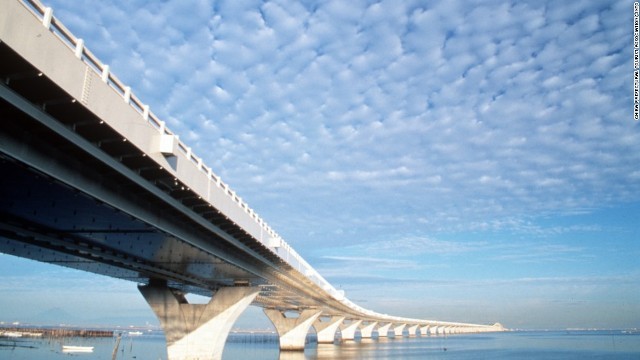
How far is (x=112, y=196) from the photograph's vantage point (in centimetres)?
2070

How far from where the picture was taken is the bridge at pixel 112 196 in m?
13.5

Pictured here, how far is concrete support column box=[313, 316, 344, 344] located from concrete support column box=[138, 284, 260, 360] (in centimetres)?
7918

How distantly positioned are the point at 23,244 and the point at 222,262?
1388cm

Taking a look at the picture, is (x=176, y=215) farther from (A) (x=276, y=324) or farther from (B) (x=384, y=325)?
(B) (x=384, y=325)

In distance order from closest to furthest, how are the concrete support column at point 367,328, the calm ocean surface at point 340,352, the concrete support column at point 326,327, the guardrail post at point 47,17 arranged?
1. the guardrail post at point 47,17
2. the calm ocean surface at point 340,352
3. the concrete support column at point 326,327
4. the concrete support column at point 367,328

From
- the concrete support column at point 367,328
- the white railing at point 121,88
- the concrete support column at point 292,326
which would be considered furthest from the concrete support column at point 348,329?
the white railing at point 121,88

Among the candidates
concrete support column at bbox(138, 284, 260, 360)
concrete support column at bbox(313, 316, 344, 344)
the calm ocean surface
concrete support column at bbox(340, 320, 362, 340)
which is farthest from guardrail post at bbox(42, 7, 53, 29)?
concrete support column at bbox(340, 320, 362, 340)

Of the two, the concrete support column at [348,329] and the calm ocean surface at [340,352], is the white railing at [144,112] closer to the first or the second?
the calm ocean surface at [340,352]

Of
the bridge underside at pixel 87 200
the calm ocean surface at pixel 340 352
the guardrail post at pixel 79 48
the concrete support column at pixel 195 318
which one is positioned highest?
the guardrail post at pixel 79 48

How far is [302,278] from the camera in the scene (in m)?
54.2

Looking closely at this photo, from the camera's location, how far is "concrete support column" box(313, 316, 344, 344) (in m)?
124

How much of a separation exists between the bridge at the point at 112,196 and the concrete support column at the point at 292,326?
156 feet

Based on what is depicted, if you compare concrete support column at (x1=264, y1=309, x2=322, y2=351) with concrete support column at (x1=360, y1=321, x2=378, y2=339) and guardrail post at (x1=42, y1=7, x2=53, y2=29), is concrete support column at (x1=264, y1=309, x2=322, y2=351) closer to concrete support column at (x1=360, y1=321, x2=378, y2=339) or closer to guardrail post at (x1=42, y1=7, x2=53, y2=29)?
concrete support column at (x1=360, y1=321, x2=378, y2=339)

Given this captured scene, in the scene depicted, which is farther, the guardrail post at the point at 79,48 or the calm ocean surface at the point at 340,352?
the calm ocean surface at the point at 340,352
